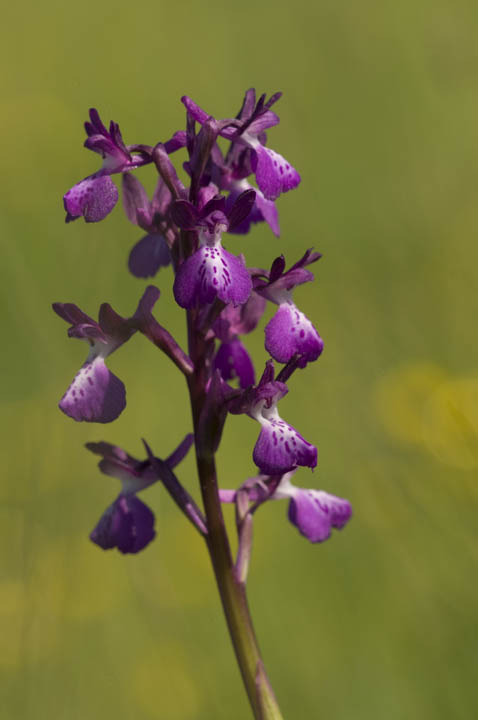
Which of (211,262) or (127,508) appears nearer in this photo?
(211,262)

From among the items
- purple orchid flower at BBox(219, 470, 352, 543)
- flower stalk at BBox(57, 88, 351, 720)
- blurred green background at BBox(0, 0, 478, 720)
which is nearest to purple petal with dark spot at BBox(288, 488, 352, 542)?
purple orchid flower at BBox(219, 470, 352, 543)

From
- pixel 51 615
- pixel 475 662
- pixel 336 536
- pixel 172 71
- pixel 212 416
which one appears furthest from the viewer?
pixel 172 71

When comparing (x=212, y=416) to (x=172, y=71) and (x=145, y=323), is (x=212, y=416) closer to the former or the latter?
(x=145, y=323)

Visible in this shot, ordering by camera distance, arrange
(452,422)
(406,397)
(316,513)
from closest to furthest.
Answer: (316,513)
(452,422)
(406,397)

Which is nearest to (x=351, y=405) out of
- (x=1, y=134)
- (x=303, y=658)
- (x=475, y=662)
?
(x=303, y=658)

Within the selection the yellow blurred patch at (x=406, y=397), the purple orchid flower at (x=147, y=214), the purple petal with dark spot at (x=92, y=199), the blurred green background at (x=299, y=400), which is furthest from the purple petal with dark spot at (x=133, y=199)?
the yellow blurred patch at (x=406, y=397)

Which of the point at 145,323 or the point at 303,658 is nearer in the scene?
the point at 145,323

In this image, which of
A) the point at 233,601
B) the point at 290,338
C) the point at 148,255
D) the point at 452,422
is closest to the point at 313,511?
the point at 233,601

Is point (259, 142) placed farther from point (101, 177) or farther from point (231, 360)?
point (231, 360)

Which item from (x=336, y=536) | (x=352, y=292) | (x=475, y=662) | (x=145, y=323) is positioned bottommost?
(x=475, y=662)
